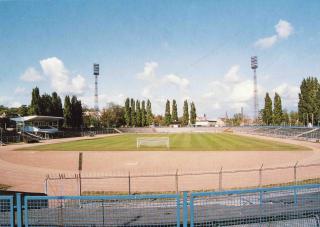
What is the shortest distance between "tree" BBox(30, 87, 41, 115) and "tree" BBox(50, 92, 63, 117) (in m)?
6.32

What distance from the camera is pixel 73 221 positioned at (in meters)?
9.38

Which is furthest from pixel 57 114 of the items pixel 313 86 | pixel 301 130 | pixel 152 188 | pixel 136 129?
pixel 152 188

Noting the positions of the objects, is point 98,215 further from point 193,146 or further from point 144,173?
point 193,146

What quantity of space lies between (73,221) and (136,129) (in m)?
115

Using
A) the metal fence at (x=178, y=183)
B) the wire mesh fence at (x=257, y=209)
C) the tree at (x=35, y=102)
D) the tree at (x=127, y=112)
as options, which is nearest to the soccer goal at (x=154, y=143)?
the metal fence at (x=178, y=183)

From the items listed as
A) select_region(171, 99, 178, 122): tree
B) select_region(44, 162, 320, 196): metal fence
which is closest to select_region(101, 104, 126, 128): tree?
select_region(171, 99, 178, 122): tree

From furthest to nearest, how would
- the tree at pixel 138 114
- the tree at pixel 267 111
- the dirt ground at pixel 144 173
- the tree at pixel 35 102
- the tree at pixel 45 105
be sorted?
the tree at pixel 138 114, the tree at pixel 267 111, the tree at pixel 45 105, the tree at pixel 35 102, the dirt ground at pixel 144 173

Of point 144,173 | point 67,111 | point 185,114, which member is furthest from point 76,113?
point 144,173

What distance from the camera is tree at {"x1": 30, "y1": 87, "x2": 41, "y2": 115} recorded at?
9512cm

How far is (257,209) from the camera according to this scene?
9.93 metres

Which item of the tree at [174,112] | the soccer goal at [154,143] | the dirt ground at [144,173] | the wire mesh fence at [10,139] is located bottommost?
the dirt ground at [144,173]

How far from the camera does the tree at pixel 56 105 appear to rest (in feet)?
336

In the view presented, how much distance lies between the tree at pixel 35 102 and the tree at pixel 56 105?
20.7ft

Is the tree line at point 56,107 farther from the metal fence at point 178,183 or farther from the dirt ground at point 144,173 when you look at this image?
the metal fence at point 178,183
